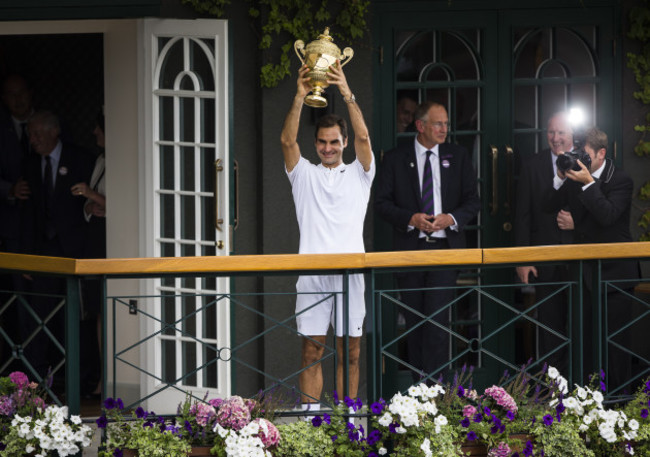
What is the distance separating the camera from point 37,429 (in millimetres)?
5062

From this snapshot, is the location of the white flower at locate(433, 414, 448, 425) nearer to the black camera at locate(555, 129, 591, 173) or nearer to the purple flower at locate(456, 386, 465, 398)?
the purple flower at locate(456, 386, 465, 398)

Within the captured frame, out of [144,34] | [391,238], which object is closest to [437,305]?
[391,238]

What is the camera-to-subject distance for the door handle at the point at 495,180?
7.37 metres

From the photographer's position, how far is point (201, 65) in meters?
6.99

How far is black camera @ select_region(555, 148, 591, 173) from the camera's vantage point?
6626mm

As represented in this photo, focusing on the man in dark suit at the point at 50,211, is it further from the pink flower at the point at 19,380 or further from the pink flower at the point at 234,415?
the pink flower at the point at 234,415

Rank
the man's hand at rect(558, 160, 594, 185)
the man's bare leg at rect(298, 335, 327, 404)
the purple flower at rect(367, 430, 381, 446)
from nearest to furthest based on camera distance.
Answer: the purple flower at rect(367, 430, 381, 446), the man's bare leg at rect(298, 335, 327, 404), the man's hand at rect(558, 160, 594, 185)

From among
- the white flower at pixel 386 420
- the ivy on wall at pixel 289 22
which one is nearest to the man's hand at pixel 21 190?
the ivy on wall at pixel 289 22

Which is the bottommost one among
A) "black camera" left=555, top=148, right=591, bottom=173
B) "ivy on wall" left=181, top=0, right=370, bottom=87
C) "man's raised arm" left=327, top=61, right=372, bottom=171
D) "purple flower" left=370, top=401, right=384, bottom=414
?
"purple flower" left=370, top=401, right=384, bottom=414

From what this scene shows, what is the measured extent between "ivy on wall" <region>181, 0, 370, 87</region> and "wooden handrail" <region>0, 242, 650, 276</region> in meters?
2.14

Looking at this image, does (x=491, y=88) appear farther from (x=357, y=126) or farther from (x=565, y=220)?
(x=357, y=126)

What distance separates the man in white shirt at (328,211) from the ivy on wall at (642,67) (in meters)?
2.05

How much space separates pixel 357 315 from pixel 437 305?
0.83m

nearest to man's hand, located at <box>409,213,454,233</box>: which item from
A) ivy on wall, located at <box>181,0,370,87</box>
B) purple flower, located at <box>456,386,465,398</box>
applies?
ivy on wall, located at <box>181,0,370,87</box>
